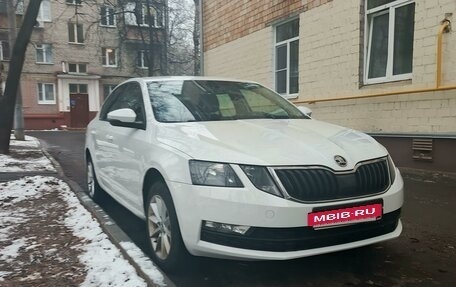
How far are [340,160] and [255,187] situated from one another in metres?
0.64

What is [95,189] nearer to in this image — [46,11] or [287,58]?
[287,58]

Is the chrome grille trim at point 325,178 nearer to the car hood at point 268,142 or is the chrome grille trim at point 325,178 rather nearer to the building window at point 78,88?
the car hood at point 268,142

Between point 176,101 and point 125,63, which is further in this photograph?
point 125,63

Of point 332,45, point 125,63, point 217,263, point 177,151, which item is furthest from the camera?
point 125,63

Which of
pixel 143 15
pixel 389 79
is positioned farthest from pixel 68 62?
pixel 389 79

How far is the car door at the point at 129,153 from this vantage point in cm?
366

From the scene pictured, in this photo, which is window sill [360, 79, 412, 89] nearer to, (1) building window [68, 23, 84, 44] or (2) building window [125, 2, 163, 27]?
(2) building window [125, 2, 163, 27]

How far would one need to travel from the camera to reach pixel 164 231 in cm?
319

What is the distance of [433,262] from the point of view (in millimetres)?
3377

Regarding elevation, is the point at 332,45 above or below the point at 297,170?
above

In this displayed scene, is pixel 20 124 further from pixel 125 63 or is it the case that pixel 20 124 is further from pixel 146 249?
pixel 125 63

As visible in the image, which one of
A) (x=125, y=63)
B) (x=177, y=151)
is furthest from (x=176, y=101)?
(x=125, y=63)

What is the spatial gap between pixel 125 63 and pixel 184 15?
6320 millimetres

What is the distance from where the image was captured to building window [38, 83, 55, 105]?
30.5m
